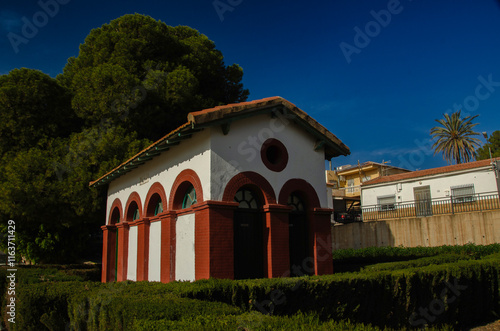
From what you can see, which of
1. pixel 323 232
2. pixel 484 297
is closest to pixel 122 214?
pixel 323 232

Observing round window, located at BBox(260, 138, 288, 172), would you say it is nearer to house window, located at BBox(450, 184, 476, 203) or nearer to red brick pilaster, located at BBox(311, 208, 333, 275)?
red brick pilaster, located at BBox(311, 208, 333, 275)

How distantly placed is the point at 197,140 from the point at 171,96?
Result: 10.4 metres

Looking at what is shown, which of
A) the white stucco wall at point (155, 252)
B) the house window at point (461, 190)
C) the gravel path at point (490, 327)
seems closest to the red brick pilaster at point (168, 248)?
the white stucco wall at point (155, 252)

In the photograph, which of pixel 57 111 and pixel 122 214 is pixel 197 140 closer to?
pixel 122 214

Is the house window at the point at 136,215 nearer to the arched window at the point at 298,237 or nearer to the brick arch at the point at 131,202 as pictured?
the brick arch at the point at 131,202

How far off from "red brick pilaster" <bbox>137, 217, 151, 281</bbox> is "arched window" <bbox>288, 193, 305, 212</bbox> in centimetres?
483

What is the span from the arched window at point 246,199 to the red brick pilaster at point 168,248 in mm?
2049

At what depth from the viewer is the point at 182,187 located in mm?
10953

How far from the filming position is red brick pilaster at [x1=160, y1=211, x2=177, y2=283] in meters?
10.9

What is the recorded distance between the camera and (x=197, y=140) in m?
10.0

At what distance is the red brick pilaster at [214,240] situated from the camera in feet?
29.7

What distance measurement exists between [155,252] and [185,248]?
7.35 feet

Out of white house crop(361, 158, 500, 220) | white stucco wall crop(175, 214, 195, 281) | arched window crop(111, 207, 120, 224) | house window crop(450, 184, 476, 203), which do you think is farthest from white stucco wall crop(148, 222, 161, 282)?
house window crop(450, 184, 476, 203)

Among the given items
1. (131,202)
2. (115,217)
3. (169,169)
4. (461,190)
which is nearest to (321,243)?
(169,169)
